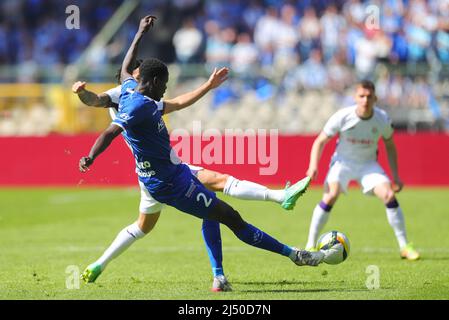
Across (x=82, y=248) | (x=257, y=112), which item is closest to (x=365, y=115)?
(x=82, y=248)

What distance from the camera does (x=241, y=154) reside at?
21.3 m

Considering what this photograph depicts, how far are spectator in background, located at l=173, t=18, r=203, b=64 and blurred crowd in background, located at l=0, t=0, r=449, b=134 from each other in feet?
0.08

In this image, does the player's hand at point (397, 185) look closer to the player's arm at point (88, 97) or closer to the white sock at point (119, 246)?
the white sock at point (119, 246)

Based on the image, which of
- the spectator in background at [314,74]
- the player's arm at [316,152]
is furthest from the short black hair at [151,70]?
the spectator in background at [314,74]

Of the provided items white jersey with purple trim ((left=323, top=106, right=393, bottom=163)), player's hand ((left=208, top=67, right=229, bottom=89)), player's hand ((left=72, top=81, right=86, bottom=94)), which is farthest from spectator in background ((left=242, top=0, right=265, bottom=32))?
player's hand ((left=72, top=81, right=86, bottom=94))

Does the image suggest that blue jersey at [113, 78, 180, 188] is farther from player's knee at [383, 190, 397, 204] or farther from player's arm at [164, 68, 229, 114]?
player's knee at [383, 190, 397, 204]

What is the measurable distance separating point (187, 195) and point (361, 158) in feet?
13.8

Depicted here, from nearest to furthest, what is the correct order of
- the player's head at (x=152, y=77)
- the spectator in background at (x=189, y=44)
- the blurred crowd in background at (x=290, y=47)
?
the player's head at (x=152, y=77), the blurred crowd in background at (x=290, y=47), the spectator in background at (x=189, y=44)

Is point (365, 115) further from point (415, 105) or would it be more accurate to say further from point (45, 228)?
point (415, 105)

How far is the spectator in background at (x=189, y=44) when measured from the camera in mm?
25219

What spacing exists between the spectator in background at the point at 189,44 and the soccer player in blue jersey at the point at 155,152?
16129 mm

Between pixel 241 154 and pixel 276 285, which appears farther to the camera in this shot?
pixel 241 154
